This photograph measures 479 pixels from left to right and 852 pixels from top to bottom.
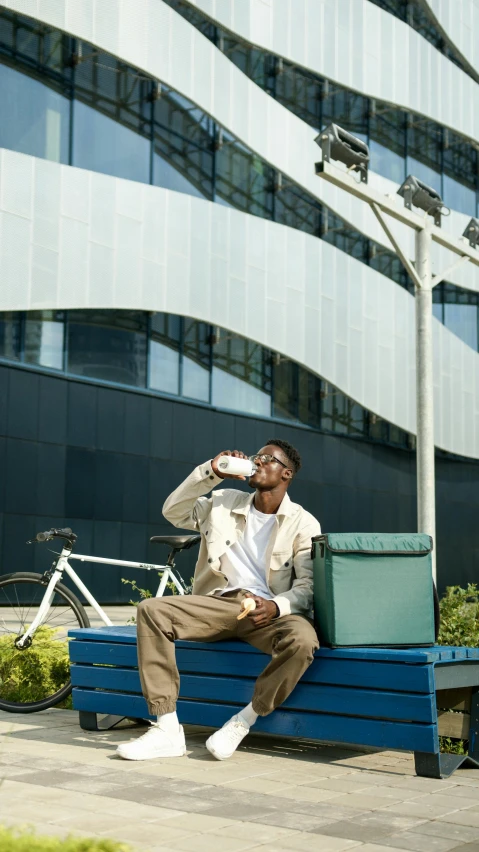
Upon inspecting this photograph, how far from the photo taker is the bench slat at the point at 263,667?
16.5 feet

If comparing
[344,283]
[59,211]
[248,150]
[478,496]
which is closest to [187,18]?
[248,150]

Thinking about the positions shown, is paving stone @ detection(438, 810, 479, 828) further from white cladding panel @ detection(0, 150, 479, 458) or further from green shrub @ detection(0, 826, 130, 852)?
white cladding panel @ detection(0, 150, 479, 458)

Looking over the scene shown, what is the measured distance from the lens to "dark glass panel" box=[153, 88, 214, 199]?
2194 cm

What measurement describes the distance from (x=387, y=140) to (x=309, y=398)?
7992 mm

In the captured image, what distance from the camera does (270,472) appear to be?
5.93 m

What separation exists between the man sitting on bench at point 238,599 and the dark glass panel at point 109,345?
14.5m

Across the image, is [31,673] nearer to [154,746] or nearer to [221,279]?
[154,746]

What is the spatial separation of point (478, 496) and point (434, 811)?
93.6ft

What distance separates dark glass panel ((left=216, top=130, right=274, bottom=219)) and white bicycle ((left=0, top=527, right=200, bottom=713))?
56.6 ft

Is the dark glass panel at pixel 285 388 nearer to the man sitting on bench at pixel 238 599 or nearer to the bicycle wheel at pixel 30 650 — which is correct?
the bicycle wheel at pixel 30 650

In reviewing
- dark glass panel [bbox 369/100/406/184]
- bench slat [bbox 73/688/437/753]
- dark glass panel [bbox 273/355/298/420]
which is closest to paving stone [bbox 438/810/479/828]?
bench slat [bbox 73/688/437/753]

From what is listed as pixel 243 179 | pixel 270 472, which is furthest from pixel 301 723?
pixel 243 179

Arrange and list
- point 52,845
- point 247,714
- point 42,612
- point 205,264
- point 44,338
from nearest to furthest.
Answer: point 52,845 → point 247,714 → point 42,612 → point 44,338 → point 205,264

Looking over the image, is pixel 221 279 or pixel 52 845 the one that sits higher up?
pixel 221 279
